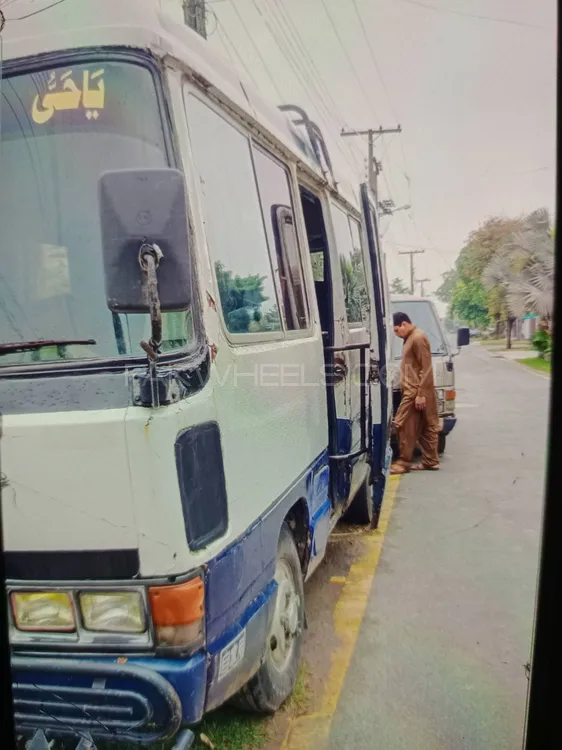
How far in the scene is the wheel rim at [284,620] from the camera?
2777 millimetres

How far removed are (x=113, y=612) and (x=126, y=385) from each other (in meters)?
0.67

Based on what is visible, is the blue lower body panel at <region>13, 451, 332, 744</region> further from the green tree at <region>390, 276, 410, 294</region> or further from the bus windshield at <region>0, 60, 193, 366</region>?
the green tree at <region>390, 276, 410, 294</region>

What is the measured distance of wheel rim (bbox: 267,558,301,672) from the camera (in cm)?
278

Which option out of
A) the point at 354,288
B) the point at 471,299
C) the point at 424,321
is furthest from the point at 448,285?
the point at 424,321

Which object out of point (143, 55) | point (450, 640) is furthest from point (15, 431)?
point (450, 640)

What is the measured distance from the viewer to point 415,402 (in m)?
7.00

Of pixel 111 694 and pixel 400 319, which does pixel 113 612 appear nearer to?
pixel 111 694

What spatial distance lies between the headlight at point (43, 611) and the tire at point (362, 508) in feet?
11.2

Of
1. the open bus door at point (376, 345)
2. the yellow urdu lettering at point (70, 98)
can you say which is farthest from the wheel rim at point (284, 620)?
the yellow urdu lettering at point (70, 98)

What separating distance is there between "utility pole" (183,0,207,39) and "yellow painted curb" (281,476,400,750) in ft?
10.1

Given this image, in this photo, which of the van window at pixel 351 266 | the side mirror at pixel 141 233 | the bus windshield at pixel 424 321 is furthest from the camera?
the bus windshield at pixel 424 321

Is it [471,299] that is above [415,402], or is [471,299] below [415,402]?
above

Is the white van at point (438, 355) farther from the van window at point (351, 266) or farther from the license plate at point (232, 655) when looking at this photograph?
the license plate at point (232, 655)

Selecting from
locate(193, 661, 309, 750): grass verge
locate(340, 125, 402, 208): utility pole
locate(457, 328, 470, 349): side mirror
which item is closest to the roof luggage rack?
locate(340, 125, 402, 208): utility pole
